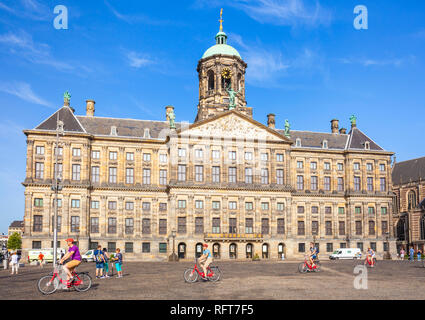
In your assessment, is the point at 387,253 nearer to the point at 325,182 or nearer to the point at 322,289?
the point at 325,182

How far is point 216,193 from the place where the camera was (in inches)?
2495

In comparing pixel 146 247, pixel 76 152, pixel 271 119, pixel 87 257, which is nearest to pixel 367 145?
pixel 271 119

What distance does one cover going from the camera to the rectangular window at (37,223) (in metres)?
59.5

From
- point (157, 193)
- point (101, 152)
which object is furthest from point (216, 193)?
point (101, 152)

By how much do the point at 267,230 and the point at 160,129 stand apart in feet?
71.0

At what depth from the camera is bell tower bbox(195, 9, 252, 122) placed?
225 feet

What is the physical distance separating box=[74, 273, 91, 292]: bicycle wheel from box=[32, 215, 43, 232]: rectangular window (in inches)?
1698

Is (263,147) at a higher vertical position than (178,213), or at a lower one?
higher

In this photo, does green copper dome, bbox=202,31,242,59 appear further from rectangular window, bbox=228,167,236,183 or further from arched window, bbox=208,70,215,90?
rectangular window, bbox=228,167,236,183

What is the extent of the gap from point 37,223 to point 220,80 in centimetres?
3280

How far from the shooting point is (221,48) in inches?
2795

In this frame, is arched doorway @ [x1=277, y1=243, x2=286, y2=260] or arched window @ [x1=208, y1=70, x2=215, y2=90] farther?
arched window @ [x1=208, y1=70, x2=215, y2=90]

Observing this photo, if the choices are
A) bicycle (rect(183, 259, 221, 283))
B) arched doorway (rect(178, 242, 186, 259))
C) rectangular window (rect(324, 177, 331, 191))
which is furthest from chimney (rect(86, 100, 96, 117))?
bicycle (rect(183, 259, 221, 283))

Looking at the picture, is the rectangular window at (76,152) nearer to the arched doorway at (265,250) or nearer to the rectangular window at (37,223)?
the rectangular window at (37,223)
